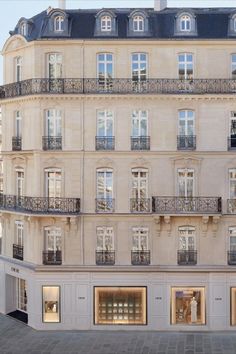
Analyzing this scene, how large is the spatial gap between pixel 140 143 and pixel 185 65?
17.1ft

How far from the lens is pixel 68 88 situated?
28.8 metres

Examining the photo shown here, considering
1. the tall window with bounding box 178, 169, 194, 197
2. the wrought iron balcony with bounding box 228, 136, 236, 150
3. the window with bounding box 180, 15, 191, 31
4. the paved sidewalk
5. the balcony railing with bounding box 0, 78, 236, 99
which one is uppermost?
the window with bounding box 180, 15, 191, 31

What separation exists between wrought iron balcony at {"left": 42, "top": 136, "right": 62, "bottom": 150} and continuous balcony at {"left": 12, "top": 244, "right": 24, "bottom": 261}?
662 centimetres

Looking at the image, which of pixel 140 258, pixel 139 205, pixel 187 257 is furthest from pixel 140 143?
pixel 187 257

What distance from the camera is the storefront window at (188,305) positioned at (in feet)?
95.3

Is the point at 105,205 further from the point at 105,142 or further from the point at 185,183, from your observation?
the point at 185,183

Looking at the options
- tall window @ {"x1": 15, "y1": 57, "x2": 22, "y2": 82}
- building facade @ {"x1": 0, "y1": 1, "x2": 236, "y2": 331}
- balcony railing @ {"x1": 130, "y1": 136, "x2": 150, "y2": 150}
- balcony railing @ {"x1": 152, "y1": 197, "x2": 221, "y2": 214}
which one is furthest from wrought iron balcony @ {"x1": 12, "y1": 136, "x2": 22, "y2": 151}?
balcony railing @ {"x1": 152, "y1": 197, "x2": 221, "y2": 214}

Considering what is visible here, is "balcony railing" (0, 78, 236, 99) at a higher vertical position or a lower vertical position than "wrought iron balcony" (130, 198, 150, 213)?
higher

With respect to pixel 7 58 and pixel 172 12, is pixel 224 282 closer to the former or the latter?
pixel 172 12

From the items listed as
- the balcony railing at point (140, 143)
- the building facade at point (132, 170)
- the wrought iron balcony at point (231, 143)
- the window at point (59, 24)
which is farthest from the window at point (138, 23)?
the wrought iron balcony at point (231, 143)

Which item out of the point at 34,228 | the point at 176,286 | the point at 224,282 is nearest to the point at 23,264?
the point at 34,228

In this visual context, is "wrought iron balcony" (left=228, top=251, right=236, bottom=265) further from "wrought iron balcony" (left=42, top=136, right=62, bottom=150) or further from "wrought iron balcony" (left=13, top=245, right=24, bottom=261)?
"wrought iron balcony" (left=13, top=245, right=24, bottom=261)

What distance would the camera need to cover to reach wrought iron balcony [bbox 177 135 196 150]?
2875cm

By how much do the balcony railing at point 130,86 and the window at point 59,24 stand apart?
10.0 feet
